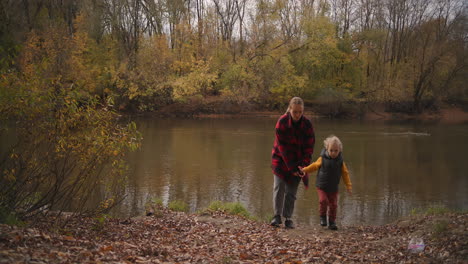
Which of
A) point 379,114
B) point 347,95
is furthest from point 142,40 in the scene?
point 379,114

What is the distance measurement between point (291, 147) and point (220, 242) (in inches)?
78.8

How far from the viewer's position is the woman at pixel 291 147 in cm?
649

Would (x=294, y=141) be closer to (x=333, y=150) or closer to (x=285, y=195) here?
(x=333, y=150)

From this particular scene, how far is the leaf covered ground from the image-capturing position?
175 inches

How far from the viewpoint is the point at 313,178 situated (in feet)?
46.4

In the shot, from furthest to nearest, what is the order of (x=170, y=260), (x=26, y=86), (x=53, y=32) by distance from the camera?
(x=53, y=32) < (x=26, y=86) < (x=170, y=260)

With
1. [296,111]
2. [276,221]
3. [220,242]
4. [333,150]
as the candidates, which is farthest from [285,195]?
[296,111]

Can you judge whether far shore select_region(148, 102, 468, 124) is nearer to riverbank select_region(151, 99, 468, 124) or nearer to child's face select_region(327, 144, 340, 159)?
riverbank select_region(151, 99, 468, 124)

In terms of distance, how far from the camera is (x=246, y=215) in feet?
29.9

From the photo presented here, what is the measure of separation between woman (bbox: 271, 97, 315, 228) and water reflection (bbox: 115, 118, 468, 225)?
2747 millimetres

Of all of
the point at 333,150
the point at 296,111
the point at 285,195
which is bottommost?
the point at 285,195

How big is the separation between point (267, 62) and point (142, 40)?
13.6 metres

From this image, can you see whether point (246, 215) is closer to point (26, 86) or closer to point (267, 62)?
point (26, 86)

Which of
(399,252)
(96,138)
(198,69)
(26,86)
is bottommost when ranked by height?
(399,252)
